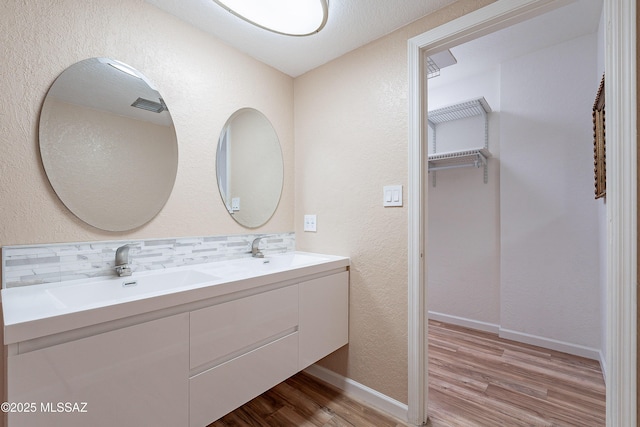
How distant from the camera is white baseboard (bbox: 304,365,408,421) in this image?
1.65m

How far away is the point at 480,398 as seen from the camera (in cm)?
176

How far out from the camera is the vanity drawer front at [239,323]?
1136 millimetres

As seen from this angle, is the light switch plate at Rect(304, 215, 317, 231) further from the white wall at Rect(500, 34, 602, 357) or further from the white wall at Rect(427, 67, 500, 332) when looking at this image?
the white wall at Rect(500, 34, 602, 357)

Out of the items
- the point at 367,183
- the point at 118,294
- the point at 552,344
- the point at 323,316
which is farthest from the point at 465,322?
the point at 118,294

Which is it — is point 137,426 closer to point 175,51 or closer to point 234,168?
point 234,168

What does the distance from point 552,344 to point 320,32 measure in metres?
2.96

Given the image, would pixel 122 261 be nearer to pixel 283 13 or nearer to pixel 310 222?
pixel 310 222

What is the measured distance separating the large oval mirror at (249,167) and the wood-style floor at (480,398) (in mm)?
1134

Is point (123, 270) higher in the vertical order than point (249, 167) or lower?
lower

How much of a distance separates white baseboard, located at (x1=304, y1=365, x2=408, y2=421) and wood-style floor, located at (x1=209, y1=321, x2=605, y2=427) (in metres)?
0.04

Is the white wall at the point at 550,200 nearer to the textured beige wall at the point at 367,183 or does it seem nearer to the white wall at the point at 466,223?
the white wall at the point at 466,223

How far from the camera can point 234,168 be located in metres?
1.90

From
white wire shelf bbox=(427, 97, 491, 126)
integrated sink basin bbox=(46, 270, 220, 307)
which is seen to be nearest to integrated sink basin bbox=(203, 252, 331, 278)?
integrated sink basin bbox=(46, 270, 220, 307)

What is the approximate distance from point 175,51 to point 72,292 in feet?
4.30
